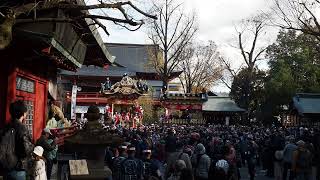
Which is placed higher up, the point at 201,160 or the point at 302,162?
the point at 201,160

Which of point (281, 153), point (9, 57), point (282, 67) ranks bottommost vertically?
point (281, 153)

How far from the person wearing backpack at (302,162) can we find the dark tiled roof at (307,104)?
18328 mm

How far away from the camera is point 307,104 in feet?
107

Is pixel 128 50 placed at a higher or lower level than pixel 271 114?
higher

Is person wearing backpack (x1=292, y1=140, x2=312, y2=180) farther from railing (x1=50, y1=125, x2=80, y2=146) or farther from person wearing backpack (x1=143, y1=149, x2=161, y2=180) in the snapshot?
railing (x1=50, y1=125, x2=80, y2=146)

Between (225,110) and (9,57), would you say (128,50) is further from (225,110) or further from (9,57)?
(9,57)

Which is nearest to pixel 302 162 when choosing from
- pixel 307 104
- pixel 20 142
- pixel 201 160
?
pixel 201 160

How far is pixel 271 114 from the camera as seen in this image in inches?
1797

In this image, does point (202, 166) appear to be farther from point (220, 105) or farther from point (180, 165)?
point (220, 105)

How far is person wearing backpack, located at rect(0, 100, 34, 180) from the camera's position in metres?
6.19

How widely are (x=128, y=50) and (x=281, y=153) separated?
5032 cm

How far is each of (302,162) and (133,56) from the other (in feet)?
170

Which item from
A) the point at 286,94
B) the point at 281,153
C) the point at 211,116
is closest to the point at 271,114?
the point at 286,94

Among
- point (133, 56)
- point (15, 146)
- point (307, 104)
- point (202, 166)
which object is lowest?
point (202, 166)
